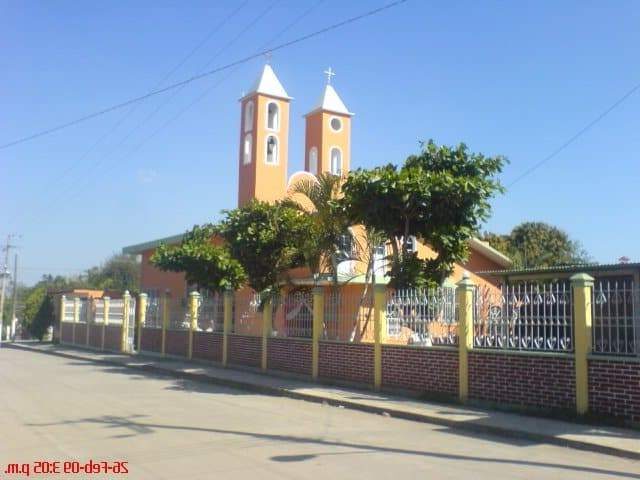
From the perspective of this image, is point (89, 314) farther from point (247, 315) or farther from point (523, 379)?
point (523, 379)

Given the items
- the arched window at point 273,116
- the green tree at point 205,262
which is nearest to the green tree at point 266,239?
the green tree at point 205,262

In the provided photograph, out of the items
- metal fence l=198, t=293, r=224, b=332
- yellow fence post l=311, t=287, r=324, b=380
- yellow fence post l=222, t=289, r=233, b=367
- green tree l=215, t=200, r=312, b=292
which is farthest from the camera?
metal fence l=198, t=293, r=224, b=332

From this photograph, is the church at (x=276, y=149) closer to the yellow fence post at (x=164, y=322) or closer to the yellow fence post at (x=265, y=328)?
the yellow fence post at (x=164, y=322)

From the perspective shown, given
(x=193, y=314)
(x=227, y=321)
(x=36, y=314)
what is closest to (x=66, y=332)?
(x=36, y=314)

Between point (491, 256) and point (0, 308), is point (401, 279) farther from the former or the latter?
point (0, 308)

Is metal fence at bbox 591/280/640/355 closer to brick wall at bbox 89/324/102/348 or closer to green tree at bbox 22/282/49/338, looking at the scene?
brick wall at bbox 89/324/102/348

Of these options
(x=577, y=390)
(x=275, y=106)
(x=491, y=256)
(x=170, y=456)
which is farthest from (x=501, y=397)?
(x=275, y=106)

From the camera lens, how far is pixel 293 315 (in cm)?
1769

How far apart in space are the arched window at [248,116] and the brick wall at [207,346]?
1161 centimetres

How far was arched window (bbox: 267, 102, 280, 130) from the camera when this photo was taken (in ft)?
101

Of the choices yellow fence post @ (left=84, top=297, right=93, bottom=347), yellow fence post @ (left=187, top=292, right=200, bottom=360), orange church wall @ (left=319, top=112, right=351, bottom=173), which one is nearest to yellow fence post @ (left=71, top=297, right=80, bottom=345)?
yellow fence post @ (left=84, top=297, right=93, bottom=347)

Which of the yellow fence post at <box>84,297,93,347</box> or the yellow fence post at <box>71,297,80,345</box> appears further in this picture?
the yellow fence post at <box>71,297,80,345</box>

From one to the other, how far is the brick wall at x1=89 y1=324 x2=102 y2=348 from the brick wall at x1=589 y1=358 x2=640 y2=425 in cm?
2449

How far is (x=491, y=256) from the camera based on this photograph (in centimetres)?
2881
